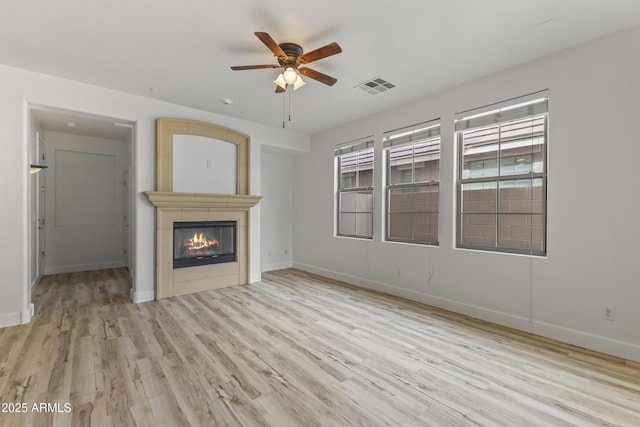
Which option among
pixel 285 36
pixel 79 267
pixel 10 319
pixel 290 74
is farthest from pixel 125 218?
pixel 285 36

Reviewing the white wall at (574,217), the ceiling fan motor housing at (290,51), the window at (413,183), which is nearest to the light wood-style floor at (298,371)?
the white wall at (574,217)

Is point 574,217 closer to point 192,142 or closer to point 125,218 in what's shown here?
point 192,142

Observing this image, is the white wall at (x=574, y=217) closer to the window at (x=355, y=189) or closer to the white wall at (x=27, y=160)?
the window at (x=355, y=189)

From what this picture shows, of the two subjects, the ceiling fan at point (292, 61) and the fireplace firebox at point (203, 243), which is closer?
the ceiling fan at point (292, 61)

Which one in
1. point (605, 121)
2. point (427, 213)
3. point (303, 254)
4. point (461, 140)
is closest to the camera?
point (605, 121)

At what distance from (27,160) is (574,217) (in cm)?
592

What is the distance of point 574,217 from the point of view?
2783 mm

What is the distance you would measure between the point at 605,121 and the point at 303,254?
4.88 meters

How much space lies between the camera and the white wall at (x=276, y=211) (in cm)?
602

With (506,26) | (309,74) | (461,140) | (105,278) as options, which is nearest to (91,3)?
(309,74)

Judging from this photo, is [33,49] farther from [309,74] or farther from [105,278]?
[105,278]

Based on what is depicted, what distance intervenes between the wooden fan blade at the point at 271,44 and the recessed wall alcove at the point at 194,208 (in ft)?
8.15

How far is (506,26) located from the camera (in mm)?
2461

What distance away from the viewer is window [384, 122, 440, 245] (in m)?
4.03
